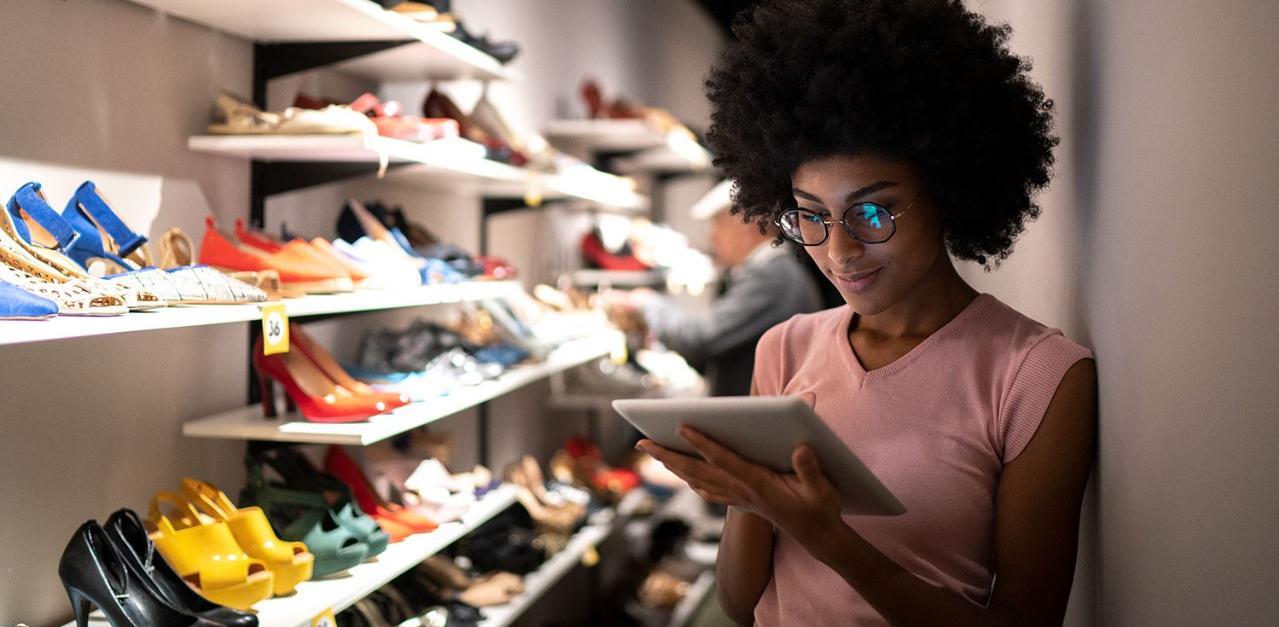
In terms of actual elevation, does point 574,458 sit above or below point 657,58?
below

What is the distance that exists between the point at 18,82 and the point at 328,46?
857 millimetres

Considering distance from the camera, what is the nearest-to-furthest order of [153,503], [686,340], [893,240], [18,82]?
1. [893,240]
2. [18,82]
3. [153,503]
4. [686,340]

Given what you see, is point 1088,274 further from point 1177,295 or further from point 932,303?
point 1177,295

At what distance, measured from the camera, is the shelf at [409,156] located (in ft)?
8.47

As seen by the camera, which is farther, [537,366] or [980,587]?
[537,366]

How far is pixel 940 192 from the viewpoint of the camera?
1.76 metres

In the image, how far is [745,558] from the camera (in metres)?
1.87

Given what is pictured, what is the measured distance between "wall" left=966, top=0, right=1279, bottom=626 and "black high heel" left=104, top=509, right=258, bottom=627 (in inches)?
60.1

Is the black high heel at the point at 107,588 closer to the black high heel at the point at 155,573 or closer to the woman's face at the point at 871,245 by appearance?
the black high heel at the point at 155,573

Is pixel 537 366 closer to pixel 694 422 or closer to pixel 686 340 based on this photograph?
pixel 686 340

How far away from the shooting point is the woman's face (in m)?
1.68

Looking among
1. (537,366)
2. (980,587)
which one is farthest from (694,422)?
(537,366)

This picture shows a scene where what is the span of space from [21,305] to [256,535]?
893 mm

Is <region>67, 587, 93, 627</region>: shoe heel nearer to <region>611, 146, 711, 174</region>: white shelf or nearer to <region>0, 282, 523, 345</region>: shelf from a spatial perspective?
<region>0, 282, 523, 345</region>: shelf
